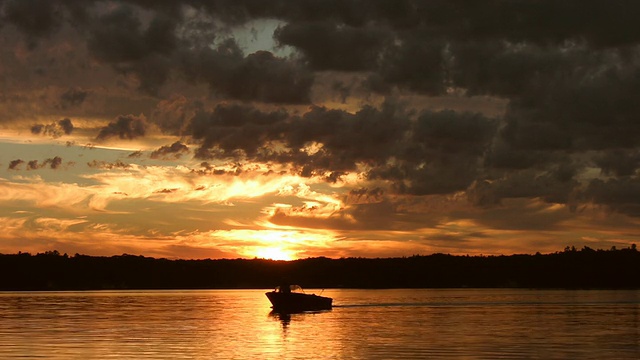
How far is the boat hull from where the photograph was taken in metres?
150

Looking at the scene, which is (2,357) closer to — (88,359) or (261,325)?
(88,359)

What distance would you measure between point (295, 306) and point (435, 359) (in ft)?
275

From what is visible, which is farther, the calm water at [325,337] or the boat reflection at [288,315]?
the boat reflection at [288,315]

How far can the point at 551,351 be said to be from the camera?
7769 centimetres

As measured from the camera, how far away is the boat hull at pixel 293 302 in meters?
150

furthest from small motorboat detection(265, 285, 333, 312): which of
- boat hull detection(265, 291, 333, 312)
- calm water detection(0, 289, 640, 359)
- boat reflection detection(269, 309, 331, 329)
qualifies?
calm water detection(0, 289, 640, 359)

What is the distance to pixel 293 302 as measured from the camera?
499 feet

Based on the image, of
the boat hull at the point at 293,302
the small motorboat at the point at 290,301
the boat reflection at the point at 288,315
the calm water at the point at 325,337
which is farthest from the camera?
the small motorboat at the point at 290,301

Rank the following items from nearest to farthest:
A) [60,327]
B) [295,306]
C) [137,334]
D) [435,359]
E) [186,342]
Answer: [435,359]
[186,342]
[137,334]
[60,327]
[295,306]

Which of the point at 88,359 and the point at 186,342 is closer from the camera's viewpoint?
the point at 88,359

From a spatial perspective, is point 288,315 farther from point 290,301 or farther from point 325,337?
point 325,337

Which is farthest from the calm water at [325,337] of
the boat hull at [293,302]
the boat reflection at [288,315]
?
the boat hull at [293,302]

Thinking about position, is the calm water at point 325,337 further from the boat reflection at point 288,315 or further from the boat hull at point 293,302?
the boat hull at point 293,302

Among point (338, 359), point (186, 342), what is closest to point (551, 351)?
point (338, 359)
